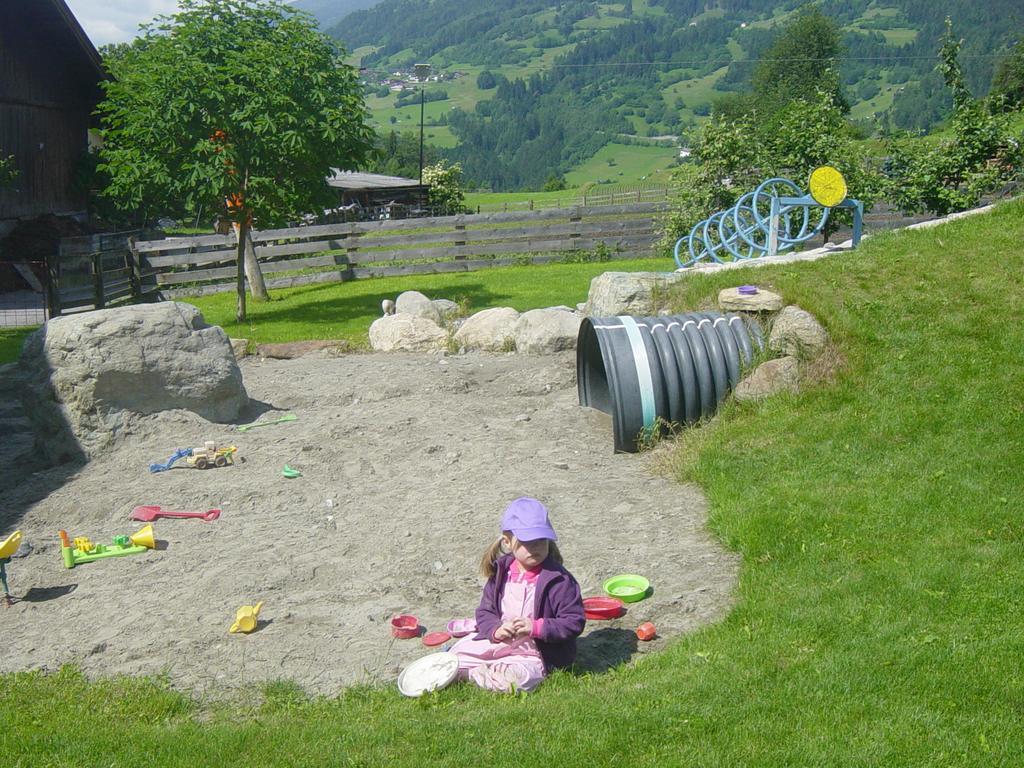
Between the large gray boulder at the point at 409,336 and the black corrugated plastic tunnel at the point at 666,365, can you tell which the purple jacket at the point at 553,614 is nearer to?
the black corrugated plastic tunnel at the point at 666,365

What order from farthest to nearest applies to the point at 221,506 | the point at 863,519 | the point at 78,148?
the point at 78,148
the point at 221,506
the point at 863,519

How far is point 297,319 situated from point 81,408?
874cm

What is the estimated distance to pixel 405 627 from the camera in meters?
5.41

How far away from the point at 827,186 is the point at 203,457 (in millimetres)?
8982

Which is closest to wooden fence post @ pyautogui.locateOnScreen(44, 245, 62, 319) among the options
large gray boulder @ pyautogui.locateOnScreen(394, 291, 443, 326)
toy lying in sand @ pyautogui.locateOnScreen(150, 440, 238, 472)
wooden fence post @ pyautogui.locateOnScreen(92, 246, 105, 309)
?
wooden fence post @ pyautogui.locateOnScreen(92, 246, 105, 309)

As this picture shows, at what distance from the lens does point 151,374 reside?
9078mm

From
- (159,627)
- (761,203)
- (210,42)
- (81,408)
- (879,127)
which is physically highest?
(210,42)

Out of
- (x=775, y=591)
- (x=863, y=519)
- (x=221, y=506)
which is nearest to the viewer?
(x=775, y=591)

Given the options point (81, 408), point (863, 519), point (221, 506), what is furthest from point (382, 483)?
point (863, 519)

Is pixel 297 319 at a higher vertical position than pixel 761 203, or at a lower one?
lower

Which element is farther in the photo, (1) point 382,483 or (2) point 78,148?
(2) point 78,148

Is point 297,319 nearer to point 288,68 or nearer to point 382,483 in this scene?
point 288,68

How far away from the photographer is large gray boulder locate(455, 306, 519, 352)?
1298 centimetres

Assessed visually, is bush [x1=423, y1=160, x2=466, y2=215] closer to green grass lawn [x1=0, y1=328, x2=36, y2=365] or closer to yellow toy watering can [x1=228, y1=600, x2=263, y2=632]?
green grass lawn [x1=0, y1=328, x2=36, y2=365]
